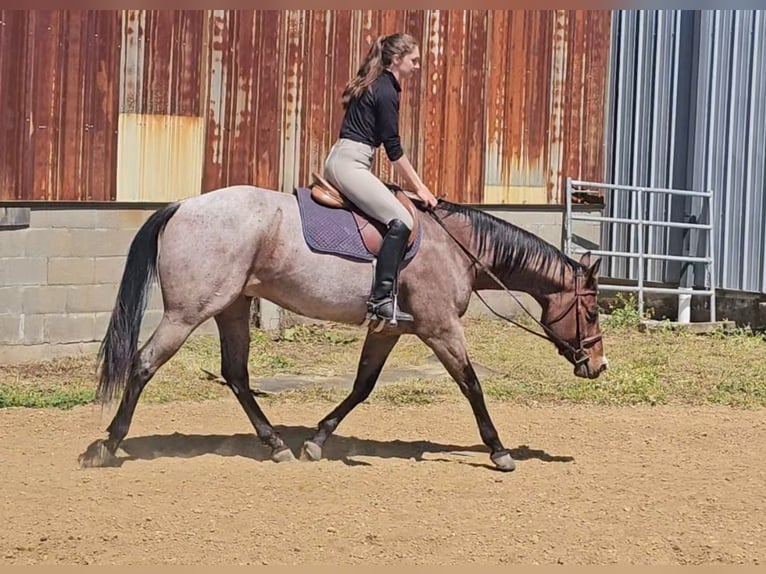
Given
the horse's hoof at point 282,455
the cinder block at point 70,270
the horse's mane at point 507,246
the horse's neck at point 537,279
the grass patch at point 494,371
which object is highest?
the horse's mane at point 507,246

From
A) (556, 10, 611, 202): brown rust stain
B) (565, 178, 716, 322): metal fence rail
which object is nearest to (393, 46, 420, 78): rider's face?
(565, 178, 716, 322): metal fence rail

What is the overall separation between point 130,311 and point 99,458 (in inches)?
34.4

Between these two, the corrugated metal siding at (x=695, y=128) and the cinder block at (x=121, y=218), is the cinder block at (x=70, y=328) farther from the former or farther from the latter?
the corrugated metal siding at (x=695, y=128)

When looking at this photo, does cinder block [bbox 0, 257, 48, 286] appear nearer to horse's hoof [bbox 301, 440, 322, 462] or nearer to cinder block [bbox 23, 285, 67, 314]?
cinder block [bbox 23, 285, 67, 314]

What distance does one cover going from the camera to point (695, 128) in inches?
581

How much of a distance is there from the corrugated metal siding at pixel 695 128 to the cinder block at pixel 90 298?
6486 millimetres

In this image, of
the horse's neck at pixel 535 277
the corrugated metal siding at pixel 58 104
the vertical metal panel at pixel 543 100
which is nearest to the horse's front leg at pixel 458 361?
the horse's neck at pixel 535 277

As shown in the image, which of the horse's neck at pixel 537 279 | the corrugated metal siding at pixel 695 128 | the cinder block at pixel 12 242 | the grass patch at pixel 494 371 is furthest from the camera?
the corrugated metal siding at pixel 695 128

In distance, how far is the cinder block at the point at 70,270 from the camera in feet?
37.3

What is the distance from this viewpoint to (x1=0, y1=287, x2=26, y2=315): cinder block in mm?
11062

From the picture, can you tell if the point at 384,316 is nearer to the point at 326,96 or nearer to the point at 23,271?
the point at 23,271

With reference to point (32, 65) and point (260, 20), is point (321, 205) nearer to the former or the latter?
point (32, 65)

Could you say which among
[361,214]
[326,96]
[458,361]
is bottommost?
[458,361]

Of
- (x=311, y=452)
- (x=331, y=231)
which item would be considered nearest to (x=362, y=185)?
(x=331, y=231)
